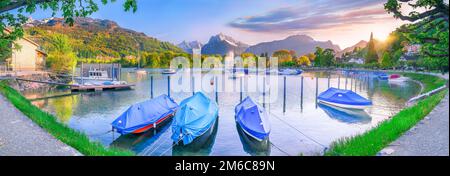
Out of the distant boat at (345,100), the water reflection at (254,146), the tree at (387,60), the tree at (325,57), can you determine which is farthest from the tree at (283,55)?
the water reflection at (254,146)

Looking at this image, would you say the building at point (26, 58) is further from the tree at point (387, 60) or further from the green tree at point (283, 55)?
the green tree at point (283, 55)

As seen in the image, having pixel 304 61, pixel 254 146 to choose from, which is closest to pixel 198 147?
→ pixel 254 146

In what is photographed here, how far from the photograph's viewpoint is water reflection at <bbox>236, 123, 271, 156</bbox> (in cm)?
1867

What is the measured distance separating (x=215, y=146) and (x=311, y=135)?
731 centimetres

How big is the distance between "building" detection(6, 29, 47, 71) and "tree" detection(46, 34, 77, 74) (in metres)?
2.31

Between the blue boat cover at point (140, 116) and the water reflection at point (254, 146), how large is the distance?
673cm

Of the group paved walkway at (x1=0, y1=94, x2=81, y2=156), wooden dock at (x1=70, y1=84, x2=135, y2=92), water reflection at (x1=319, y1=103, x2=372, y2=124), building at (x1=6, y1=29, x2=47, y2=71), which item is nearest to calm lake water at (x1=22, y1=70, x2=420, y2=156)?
water reflection at (x1=319, y1=103, x2=372, y2=124)

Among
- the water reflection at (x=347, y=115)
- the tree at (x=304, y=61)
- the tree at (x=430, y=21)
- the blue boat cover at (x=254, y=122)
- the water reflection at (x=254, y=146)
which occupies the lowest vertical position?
the water reflection at (x=254, y=146)

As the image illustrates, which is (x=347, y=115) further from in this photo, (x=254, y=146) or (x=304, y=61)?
(x=304, y=61)

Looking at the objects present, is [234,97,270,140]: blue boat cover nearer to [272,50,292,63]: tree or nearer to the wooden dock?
the wooden dock

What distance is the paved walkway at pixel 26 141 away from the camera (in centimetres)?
1070

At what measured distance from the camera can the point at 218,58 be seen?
525 feet
